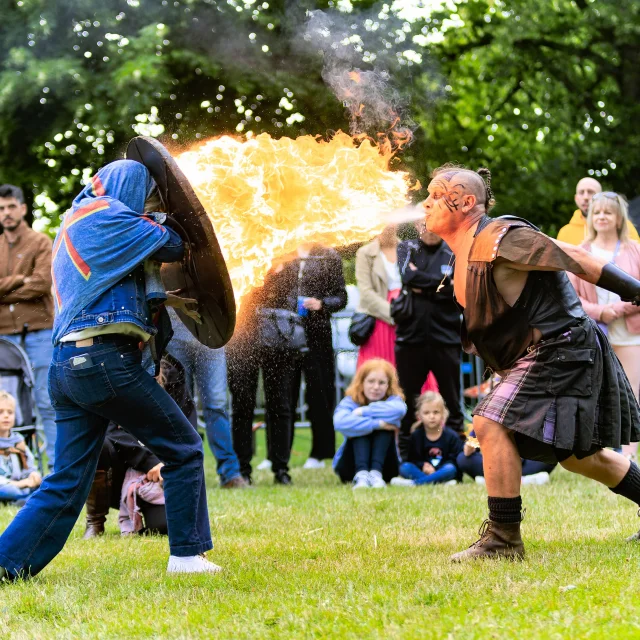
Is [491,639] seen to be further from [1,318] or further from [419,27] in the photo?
[419,27]

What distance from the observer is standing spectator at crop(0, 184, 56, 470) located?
930 cm

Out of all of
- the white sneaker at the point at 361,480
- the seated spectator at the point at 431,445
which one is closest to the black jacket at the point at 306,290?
the seated spectator at the point at 431,445

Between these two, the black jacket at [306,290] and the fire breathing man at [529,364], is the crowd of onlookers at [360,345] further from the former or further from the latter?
the fire breathing man at [529,364]

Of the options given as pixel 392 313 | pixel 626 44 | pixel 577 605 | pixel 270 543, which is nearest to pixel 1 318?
pixel 392 313

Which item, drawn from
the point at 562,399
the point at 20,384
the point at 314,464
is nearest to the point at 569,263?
the point at 562,399

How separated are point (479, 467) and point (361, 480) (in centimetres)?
100

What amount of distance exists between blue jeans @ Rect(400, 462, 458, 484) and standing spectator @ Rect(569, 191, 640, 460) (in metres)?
1.43

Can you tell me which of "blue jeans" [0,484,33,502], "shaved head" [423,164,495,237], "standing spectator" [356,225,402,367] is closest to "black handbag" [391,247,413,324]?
"standing spectator" [356,225,402,367]

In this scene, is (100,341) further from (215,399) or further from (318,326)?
(318,326)

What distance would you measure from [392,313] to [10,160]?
281 inches

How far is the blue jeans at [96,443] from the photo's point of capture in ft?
15.7

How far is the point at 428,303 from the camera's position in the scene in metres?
9.54

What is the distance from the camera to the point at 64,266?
191 inches

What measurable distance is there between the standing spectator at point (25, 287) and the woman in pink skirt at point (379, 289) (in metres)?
2.80
